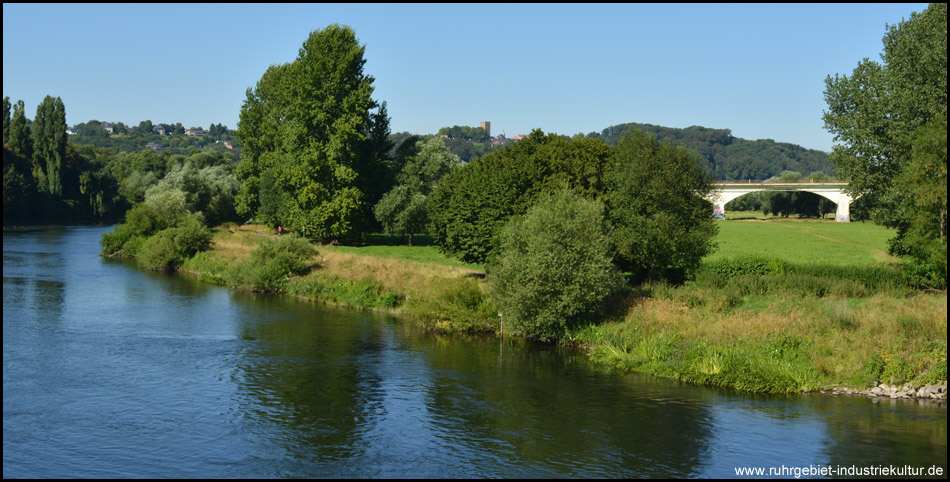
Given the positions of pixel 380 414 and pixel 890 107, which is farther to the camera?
pixel 890 107

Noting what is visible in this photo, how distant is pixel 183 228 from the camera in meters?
77.2

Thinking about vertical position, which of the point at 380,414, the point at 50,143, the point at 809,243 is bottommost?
the point at 380,414

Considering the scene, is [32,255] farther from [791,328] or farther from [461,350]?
[791,328]

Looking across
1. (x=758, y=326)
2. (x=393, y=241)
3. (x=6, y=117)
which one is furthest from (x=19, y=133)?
(x=758, y=326)

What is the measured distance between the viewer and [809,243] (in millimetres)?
A: 82000

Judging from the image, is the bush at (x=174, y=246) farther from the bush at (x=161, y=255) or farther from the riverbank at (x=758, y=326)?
the riverbank at (x=758, y=326)

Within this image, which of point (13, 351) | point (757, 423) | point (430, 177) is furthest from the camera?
point (430, 177)

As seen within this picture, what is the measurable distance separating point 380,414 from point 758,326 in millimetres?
19489

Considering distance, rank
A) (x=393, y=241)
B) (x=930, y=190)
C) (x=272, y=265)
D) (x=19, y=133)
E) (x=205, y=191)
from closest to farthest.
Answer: (x=930, y=190)
(x=272, y=265)
(x=393, y=241)
(x=205, y=191)
(x=19, y=133)

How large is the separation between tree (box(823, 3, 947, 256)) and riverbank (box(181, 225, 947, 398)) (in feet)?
20.9

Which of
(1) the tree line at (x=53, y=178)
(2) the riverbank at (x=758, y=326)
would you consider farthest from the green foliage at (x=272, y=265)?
(1) the tree line at (x=53, y=178)

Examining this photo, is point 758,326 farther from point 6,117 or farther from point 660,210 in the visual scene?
point 6,117

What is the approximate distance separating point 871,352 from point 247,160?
8025 centimetres

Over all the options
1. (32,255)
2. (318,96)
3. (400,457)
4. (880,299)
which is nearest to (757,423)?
(400,457)
